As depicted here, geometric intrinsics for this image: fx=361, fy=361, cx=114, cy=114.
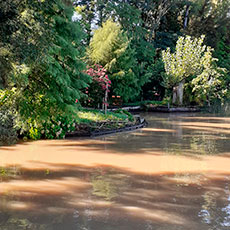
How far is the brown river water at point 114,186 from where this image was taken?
227 inches

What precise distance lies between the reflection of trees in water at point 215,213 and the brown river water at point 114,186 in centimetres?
2

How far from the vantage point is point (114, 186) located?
7.87m

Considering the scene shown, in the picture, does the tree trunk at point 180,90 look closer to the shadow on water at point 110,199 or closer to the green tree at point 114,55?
the green tree at point 114,55

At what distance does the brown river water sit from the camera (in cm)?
577

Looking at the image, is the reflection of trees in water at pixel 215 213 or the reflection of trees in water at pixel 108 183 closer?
the reflection of trees in water at pixel 215 213

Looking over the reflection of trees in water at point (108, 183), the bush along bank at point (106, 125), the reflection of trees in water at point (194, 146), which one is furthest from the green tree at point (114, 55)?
the reflection of trees in water at point (108, 183)

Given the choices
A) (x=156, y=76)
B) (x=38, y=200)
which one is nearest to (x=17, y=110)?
(x=38, y=200)

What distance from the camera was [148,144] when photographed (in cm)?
1371

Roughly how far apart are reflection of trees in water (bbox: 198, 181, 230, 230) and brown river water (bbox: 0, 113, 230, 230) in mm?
15

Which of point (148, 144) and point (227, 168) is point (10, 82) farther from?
point (227, 168)

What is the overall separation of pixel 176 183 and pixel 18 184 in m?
3.52

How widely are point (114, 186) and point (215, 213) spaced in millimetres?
2424

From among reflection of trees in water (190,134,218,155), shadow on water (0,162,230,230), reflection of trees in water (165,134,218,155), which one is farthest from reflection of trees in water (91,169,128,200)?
reflection of trees in water (190,134,218,155)

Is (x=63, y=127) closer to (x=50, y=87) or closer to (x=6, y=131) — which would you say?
(x=50, y=87)
